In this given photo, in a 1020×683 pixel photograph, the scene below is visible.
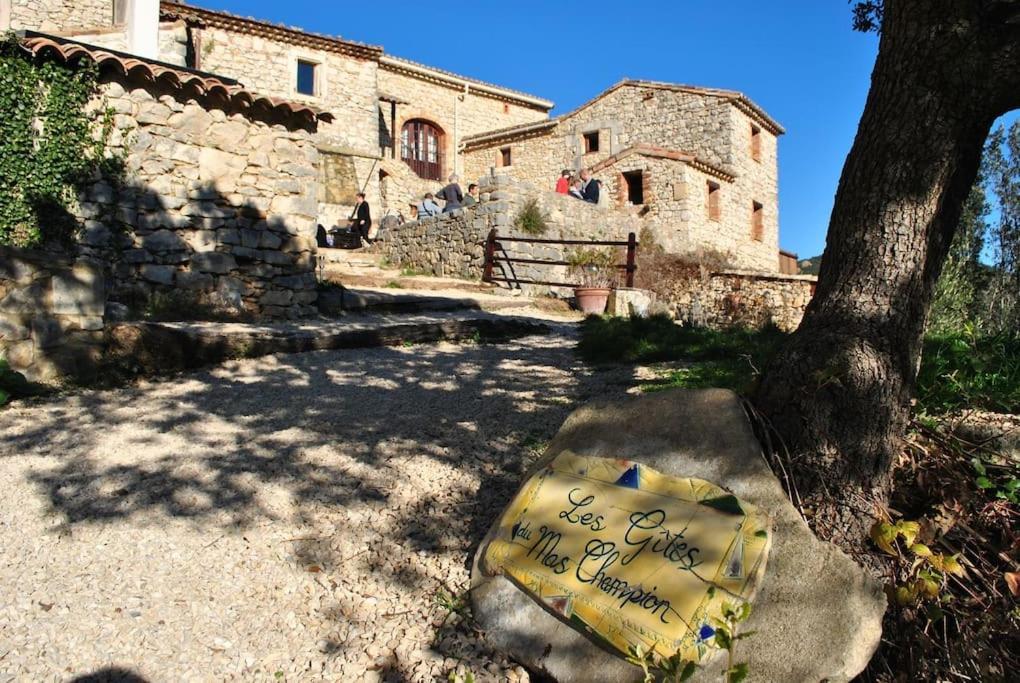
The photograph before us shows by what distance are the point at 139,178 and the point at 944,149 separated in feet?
24.6

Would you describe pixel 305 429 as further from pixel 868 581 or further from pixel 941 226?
pixel 941 226

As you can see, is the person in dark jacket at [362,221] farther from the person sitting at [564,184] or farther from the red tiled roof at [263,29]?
the red tiled roof at [263,29]

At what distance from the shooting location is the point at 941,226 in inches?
93.4

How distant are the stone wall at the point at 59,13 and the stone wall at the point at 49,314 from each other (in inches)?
619

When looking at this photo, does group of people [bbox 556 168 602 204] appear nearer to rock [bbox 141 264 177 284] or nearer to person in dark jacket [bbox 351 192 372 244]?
person in dark jacket [bbox 351 192 372 244]

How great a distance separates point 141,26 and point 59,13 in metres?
11.4

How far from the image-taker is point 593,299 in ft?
31.0

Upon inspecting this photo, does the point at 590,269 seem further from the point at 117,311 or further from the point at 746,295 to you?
the point at 117,311

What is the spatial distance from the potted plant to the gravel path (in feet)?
17.1

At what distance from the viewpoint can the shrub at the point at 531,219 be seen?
12591 mm

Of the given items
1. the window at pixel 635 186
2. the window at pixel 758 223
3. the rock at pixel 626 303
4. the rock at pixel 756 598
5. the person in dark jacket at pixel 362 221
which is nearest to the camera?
the rock at pixel 756 598

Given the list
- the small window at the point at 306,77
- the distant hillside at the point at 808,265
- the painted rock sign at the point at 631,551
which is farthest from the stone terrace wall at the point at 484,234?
the distant hillside at the point at 808,265

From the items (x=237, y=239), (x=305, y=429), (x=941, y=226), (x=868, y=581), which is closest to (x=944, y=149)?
(x=941, y=226)

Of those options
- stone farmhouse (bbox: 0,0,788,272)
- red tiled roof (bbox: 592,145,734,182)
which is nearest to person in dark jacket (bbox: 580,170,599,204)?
stone farmhouse (bbox: 0,0,788,272)
